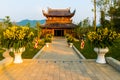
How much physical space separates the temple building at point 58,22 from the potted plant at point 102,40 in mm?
34167

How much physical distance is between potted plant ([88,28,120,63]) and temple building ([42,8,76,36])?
34.2 metres

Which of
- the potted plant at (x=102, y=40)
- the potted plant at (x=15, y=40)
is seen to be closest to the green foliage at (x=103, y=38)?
the potted plant at (x=102, y=40)

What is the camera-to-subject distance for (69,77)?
20.7 ft

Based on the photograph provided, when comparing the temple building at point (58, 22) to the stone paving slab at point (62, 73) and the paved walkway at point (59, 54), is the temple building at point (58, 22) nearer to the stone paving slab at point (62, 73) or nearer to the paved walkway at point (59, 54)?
the paved walkway at point (59, 54)

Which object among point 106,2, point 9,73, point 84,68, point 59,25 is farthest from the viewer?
point 59,25

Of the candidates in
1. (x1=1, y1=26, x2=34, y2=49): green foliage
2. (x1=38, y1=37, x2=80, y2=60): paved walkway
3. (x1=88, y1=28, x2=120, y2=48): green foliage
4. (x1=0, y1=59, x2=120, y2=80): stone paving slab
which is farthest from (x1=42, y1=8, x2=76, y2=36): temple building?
(x1=0, y1=59, x2=120, y2=80): stone paving slab

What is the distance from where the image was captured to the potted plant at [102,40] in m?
8.80

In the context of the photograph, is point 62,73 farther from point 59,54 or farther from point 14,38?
point 59,54

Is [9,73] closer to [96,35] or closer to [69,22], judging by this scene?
[96,35]

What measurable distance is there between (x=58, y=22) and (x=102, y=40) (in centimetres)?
3701

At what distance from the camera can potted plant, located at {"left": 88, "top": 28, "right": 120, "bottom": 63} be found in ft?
28.9

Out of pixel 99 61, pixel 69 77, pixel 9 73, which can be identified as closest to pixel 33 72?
pixel 9 73

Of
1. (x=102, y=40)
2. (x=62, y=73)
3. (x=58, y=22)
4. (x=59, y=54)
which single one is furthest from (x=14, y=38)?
(x=58, y=22)

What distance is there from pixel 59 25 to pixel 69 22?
2.67 metres
